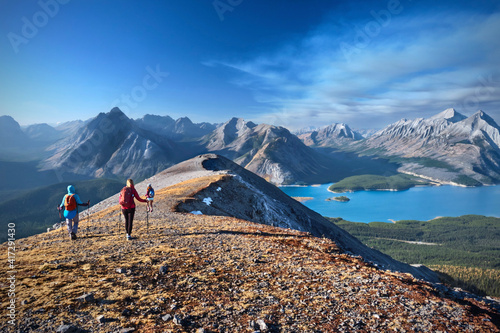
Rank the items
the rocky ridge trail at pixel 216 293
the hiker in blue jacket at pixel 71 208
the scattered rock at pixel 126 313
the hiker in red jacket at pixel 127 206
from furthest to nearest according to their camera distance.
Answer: the hiker in red jacket at pixel 127 206
the hiker in blue jacket at pixel 71 208
the scattered rock at pixel 126 313
the rocky ridge trail at pixel 216 293

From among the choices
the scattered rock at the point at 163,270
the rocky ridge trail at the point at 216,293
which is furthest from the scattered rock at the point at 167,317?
the scattered rock at the point at 163,270

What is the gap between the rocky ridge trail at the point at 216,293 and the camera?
7.65m

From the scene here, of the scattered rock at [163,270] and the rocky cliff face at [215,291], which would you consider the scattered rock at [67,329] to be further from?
the scattered rock at [163,270]

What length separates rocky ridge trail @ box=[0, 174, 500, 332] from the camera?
765 centimetres

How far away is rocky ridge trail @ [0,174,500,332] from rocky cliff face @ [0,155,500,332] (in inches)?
1.6

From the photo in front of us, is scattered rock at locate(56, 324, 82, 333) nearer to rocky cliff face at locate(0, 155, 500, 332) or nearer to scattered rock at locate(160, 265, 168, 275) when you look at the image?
rocky cliff face at locate(0, 155, 500, 332)

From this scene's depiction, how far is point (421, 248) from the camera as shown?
633 ft

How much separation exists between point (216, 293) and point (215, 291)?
0.53 feet

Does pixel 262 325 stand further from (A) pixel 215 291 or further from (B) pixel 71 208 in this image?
(B) pixel 71 208

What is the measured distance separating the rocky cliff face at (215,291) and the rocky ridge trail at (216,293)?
0.04 metres

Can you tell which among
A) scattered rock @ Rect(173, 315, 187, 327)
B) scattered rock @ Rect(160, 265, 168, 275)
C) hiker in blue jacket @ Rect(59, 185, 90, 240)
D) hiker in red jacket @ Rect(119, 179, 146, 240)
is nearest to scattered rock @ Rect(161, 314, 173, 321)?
scattered rock @ Rect(173, 315, 187, 327)

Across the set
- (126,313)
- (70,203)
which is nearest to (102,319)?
(126,313)

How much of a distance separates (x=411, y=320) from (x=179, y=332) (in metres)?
7.61

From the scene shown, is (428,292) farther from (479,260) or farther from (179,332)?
(479,260)
